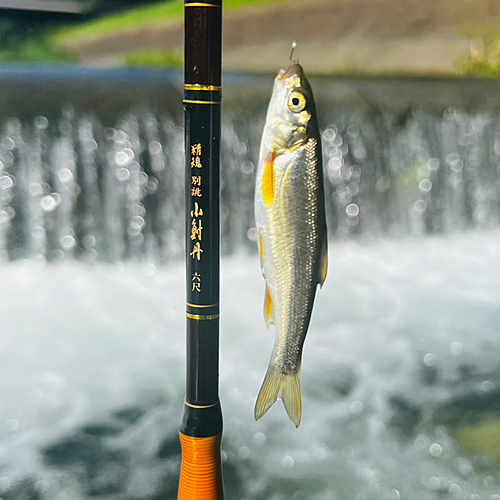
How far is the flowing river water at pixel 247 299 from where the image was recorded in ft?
12.2

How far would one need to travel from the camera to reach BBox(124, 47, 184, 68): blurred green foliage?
567 inches

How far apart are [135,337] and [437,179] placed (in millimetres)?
3679

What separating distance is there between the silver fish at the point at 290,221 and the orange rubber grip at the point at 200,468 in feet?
0.88

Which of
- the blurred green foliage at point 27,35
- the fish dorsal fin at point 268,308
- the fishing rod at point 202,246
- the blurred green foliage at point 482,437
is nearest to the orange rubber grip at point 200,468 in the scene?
the fishing rod at point 202,246

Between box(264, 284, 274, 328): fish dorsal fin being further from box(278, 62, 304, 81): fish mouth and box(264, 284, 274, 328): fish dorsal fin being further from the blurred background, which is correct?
the blurred background

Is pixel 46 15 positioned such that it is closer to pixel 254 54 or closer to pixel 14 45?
pixel 14 45

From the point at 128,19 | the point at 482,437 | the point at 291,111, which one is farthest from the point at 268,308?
the point at 128,19

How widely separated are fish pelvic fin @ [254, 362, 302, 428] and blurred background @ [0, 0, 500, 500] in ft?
5.39

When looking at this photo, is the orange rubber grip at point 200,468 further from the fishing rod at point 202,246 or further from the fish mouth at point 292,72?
the fish mouth at point 292,72

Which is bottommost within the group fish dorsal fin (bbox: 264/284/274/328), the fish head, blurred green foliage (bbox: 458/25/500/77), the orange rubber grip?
the orange rubber grip

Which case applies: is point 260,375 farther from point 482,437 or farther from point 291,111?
point 291,111

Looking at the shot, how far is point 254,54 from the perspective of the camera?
12.5 meters

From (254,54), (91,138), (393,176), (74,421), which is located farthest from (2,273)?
(254,54)

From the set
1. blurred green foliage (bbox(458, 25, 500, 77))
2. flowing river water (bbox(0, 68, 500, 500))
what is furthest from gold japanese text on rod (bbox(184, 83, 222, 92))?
blurred green foliage (bbox(458, 25, 500, 77))
